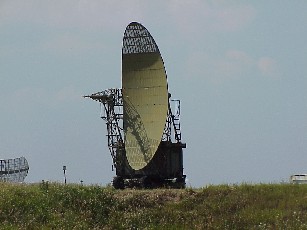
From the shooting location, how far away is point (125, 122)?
40.1 metres

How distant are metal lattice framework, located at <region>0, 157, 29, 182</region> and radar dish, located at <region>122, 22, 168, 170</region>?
11984 mm

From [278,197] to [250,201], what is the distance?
142 cm

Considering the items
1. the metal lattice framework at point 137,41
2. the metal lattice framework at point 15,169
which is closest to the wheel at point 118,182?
the metal lattice framework at point 137,41

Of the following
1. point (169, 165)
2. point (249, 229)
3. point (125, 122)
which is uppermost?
point (125, 122)

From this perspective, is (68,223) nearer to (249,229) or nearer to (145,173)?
(249,229)

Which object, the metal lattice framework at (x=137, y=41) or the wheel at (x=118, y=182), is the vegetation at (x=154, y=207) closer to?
the wheel at (x=118, y=182)

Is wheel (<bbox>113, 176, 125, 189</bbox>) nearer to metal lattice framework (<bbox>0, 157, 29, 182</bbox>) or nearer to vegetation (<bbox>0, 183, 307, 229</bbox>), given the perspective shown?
vegetation (<bbox>0, 183, 307, 229</bbox>)

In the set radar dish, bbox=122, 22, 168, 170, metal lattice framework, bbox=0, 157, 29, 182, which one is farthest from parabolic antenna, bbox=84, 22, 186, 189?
metal lattice framework, bbox=0, 157, 29, 182

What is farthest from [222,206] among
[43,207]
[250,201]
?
[43,207]

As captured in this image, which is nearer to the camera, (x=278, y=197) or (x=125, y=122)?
(x=278, y=197)

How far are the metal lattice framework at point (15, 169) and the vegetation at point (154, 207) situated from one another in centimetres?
1639

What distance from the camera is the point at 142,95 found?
39719 millimetres

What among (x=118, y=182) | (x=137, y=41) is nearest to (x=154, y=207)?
(x=118, y=182)

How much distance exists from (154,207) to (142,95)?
450 inches
